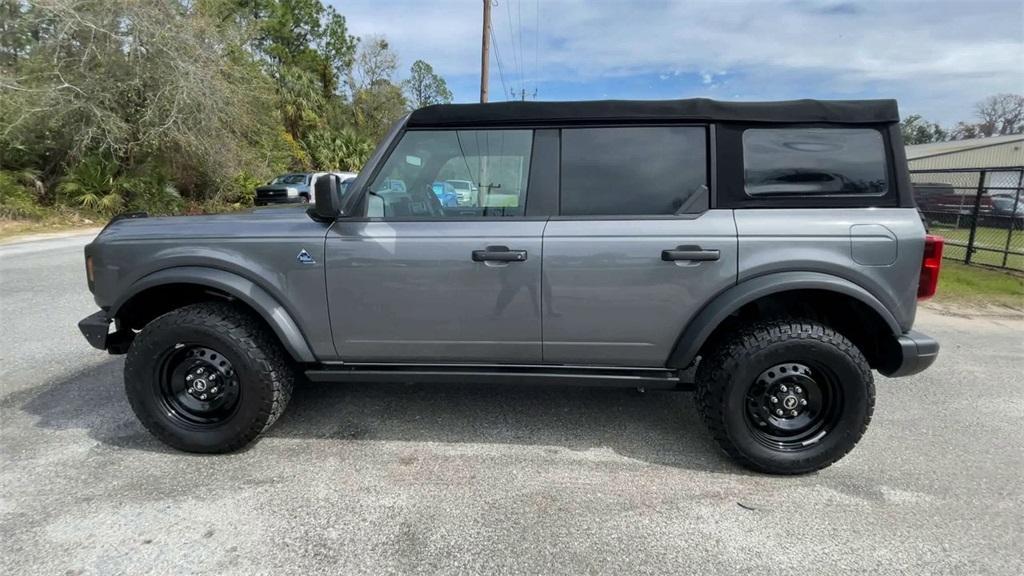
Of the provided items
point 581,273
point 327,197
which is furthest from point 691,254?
point 327,197

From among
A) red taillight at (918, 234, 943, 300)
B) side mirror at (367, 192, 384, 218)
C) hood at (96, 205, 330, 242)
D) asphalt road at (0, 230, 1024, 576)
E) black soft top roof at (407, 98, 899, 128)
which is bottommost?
asphalt road at (0, 230, 1024, 576)

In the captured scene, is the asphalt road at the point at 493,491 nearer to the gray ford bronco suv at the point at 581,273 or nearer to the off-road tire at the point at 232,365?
the off-road tire at the point at 232,365

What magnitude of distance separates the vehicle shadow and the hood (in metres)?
1.22

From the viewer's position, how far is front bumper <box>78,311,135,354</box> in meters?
3.09

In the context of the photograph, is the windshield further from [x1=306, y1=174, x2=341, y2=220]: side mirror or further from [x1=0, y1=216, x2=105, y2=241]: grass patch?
[x1=306, y1=174, x2=341, y2=220]: side mirror

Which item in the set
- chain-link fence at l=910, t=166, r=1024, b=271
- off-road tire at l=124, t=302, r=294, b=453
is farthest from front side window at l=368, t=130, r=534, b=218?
chain-link fence at l=910, t=166, r=1024, b=271

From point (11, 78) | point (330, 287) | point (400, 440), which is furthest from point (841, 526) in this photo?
point (11, 78)

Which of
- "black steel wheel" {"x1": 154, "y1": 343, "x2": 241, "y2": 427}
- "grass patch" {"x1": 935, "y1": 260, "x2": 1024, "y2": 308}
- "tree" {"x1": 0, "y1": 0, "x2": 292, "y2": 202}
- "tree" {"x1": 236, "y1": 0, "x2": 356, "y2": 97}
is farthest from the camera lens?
"tree" {"x1": 236, "y1": 0, "x2": 356, "y2": 97}

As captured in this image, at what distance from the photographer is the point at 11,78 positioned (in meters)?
15.7

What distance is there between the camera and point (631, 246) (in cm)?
280

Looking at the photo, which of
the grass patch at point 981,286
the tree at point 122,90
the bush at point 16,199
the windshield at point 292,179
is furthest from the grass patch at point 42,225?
the grass patch at point 981,286

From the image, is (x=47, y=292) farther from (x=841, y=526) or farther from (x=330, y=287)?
(x=841, y=526)

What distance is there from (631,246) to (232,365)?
2.27m

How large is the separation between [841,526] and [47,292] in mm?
8825
